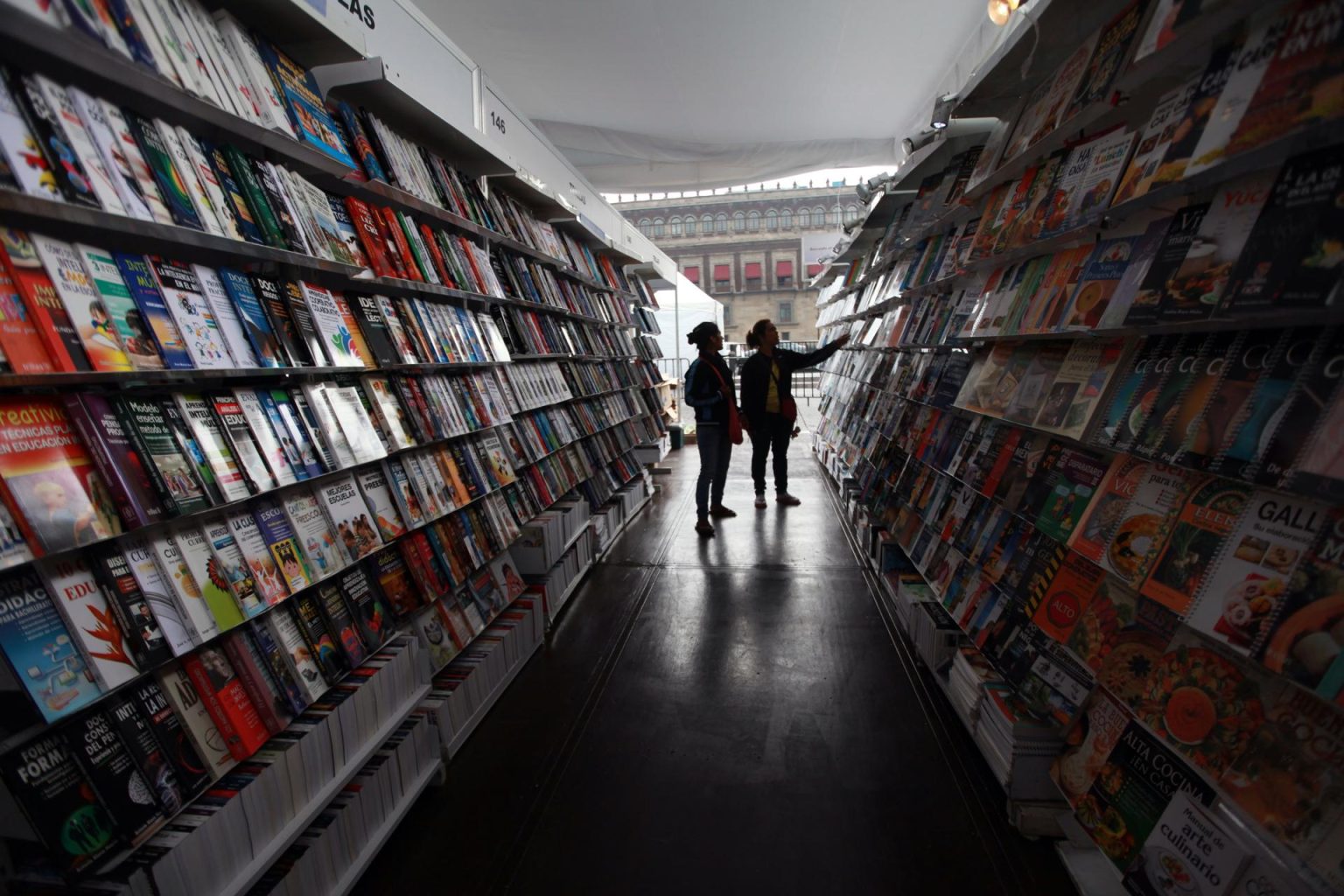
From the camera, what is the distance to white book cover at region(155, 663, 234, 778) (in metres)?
1.27

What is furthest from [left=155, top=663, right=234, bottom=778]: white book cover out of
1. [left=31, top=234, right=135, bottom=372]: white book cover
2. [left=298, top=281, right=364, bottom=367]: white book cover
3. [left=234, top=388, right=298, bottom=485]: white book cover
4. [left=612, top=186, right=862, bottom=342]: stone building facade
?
[left=612, top=186, right=862, bottom=342]: stone building facade

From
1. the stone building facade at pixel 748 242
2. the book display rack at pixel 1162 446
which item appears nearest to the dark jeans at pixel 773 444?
the book display rack at pixel 1162 446

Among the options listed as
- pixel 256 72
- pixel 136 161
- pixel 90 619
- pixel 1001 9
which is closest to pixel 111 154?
pixel 136 161

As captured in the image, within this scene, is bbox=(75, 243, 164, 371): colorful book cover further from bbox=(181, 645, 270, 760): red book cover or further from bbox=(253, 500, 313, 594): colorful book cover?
bbox=(181, 645, 270, 760): red book cover

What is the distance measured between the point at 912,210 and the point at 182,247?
11.0 feet

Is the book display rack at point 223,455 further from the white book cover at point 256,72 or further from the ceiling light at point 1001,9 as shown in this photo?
the ceiling light at point 1001,9

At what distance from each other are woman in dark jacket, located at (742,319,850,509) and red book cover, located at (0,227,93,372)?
4.36 meters

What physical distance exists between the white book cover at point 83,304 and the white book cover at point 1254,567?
1998 millimetres

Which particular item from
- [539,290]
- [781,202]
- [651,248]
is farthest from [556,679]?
[781,202]

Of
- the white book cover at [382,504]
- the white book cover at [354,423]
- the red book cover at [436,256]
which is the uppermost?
the red book cover at [436,256]

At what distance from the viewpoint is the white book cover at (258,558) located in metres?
1.46

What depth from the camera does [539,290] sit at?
11.7 feet

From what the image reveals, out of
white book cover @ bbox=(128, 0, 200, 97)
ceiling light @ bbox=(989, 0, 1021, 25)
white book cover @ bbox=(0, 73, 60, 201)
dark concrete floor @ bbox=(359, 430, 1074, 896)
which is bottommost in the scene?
dark concrete floor @ bbox=(359, 430, 1074, 896)

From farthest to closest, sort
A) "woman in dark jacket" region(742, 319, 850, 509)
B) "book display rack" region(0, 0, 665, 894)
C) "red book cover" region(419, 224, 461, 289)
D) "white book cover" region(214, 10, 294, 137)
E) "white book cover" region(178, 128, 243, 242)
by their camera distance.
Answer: "woman in dark jacket" region(742, 319, 850, 509)
"red book cover" region(419, 224, 461, 289)
"white book cover" region(214, 10, 294, 137)
"white book cover" region(178, 128, 243, 242)
"book display rack" region(0, 0, 665, 894)
